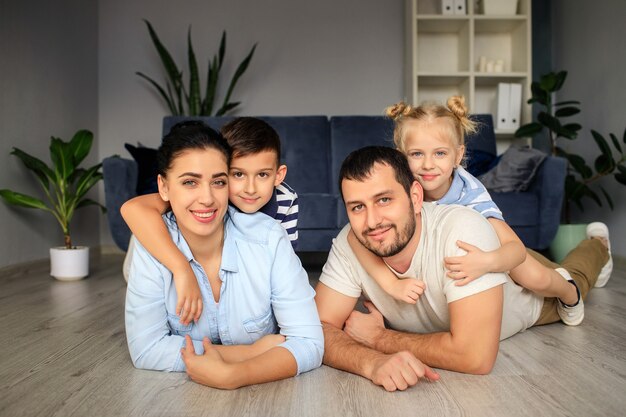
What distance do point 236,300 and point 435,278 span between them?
0.52 meters

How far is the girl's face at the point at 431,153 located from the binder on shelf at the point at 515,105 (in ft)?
9.42

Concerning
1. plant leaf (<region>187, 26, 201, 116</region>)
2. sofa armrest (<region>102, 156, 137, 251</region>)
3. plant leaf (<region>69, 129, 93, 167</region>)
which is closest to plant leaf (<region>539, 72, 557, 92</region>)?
Answer: plant leaf (<region>187, 26, 201, 116</region>)

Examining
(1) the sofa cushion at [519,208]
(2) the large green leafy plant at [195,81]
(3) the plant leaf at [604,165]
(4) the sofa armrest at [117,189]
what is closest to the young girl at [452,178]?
(1) the sofa cushion at [519,208]

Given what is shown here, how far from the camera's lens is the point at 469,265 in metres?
1.40

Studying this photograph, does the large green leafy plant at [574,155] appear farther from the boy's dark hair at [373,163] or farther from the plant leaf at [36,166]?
the plant leaf at [36,166]

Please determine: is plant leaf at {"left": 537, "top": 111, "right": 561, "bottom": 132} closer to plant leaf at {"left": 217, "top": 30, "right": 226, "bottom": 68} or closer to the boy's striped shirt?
plant leaf at {"left": 217, "top": 30, "right": 226, "bottom": 68}

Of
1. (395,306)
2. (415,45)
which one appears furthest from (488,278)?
(415,45)

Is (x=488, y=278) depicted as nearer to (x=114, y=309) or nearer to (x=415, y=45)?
(x=114, y=309)

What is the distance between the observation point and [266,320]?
153 centimetres

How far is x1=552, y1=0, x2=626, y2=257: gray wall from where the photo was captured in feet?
13.0

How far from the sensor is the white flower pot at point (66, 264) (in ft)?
11.1

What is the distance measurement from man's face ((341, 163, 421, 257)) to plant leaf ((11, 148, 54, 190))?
2649 mm

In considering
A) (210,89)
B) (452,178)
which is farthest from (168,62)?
(452,178)

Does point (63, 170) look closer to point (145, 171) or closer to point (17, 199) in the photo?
point (17, 199)
